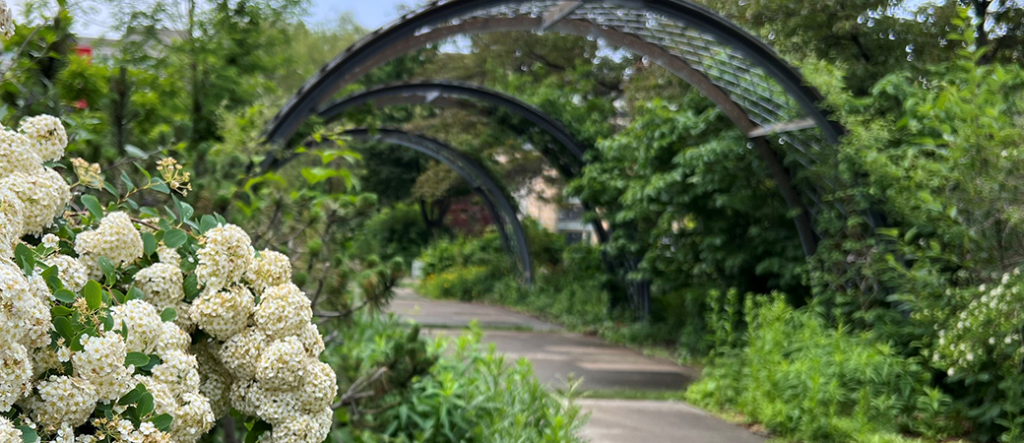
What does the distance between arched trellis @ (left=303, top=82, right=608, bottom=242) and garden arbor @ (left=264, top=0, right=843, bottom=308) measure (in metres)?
1.42

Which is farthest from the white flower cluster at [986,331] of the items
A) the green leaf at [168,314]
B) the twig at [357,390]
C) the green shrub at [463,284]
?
the green shrub at [463,284]

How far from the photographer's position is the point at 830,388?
4.96 meters

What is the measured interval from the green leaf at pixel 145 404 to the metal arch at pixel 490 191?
1133 centimetres

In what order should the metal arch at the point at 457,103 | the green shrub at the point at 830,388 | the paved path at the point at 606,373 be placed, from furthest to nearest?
the metal arch at the point at 457,103 → the paved path at the point at 606,373 → the green shrub at the point at 830,388

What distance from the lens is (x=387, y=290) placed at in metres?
3.28

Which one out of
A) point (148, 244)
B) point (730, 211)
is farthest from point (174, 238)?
point (730, 211)

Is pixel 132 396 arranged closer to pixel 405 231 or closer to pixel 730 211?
pixel 730 211

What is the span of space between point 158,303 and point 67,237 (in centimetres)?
28

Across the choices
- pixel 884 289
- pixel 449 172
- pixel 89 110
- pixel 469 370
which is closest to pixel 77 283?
pixel 89 110

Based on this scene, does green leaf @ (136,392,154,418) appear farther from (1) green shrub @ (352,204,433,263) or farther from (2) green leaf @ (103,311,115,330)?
(1) green shrub @ (352,204,433,263)

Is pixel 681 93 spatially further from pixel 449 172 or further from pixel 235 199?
pixel 449 172

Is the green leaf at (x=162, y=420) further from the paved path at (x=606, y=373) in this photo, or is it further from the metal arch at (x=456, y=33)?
the metal arch at (x=456, y=33)

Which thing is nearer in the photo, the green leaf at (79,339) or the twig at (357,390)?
the green leaf at (79,339)

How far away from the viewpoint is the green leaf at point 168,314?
1.78 metres
